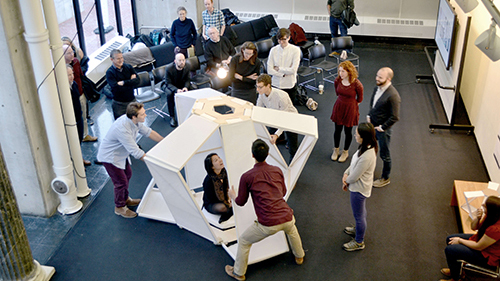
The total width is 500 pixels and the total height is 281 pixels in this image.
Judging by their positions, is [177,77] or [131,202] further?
[177,77]

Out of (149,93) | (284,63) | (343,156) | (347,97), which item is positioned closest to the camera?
(347,97)

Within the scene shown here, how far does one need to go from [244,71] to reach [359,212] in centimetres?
298

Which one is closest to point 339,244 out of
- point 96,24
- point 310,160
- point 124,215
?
point 310,160

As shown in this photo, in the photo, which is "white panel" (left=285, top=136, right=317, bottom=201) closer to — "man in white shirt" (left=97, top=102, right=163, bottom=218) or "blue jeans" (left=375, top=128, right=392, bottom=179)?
"blue jeans" (left=375, top=128, right=392, bottom=179)

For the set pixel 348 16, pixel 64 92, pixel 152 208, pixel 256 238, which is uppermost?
pixel 64 92

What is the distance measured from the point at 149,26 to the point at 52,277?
770cm

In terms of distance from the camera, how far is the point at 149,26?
11086mm

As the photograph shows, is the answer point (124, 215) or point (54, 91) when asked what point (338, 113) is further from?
point (54, 91)

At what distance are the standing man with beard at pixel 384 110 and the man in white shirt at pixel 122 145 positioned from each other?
280 cm

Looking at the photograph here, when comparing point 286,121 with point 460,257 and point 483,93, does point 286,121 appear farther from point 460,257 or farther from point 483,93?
point 483,93

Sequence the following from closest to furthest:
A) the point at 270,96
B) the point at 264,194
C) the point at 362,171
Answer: the point at 264,194, the point at 362,171, the point at 270,96

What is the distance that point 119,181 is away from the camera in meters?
5.36

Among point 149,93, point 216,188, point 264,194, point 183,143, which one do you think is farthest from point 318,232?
point 149,93

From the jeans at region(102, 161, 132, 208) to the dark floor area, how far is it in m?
0.23
